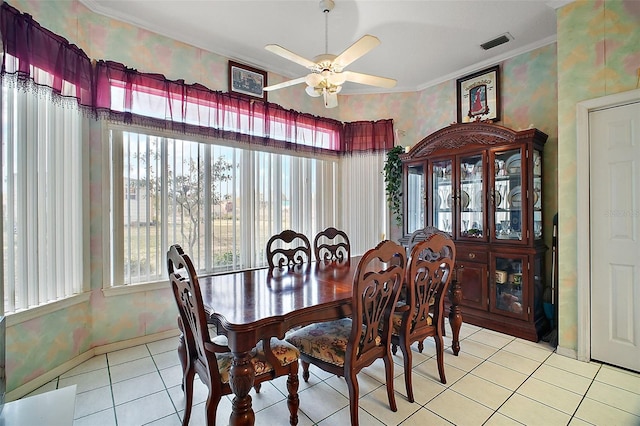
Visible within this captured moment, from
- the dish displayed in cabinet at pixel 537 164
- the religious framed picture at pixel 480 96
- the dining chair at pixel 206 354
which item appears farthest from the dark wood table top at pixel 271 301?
the religious framed picture at pixel 480 96

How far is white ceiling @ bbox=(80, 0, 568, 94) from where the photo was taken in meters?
2.47

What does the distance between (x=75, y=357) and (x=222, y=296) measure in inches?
63.3

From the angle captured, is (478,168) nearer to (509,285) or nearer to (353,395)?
(509,285)

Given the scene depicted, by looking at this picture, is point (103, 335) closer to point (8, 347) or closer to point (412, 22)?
point (8, 347)

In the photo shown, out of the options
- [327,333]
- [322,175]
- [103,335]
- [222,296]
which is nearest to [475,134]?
[322,175]

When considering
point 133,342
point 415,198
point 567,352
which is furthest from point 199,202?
point 567,352

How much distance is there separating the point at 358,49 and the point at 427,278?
1569 millimetres

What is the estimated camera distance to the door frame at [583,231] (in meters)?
2.38

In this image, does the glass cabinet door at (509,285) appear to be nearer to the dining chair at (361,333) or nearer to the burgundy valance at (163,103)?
the dining chair at (361,333)

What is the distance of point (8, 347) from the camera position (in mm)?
1907

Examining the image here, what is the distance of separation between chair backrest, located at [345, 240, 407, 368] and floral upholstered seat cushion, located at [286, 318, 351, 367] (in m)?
0.09

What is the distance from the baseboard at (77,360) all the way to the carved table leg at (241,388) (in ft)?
5.63

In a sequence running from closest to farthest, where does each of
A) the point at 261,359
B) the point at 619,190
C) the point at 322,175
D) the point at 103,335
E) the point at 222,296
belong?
1. the point at 261,359
2. the point at 222,296
3. the point at 619,190
4. the point at 103,335
5. the point at 322,175

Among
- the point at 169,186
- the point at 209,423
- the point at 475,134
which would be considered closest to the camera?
the point at 209,423
